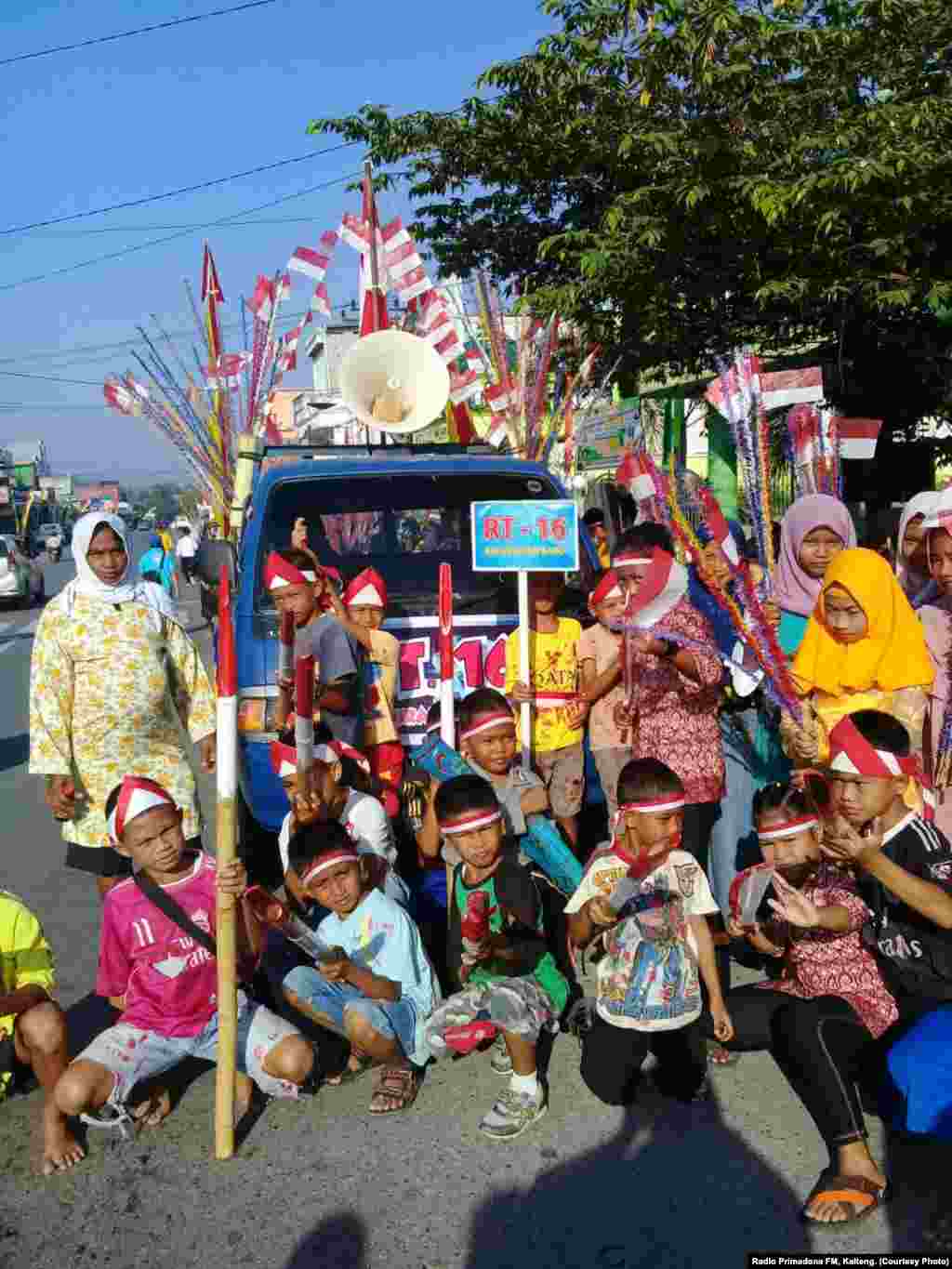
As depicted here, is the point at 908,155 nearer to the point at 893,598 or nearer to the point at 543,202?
the point at 543,202

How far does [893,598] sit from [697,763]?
902 millimetres

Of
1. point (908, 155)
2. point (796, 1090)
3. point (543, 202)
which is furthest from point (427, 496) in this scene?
point (543, 202)

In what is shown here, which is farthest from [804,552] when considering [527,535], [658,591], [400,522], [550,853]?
[400,522]

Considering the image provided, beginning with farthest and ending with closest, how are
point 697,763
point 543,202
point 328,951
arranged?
point 543,202 < point 697,763 < point 328,951

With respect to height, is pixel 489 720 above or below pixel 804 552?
below

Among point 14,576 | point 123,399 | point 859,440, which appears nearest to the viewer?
point 859,440

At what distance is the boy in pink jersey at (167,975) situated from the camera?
3412mm

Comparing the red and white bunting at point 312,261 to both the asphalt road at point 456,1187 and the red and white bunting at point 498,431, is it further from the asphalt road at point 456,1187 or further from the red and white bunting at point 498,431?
the asphalt road at point 456,1187

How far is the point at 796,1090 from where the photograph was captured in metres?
3.09

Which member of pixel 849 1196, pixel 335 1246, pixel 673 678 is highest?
pixel 673 678

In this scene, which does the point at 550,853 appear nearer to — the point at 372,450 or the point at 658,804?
the point at 658,804

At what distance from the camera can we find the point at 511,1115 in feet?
10.9

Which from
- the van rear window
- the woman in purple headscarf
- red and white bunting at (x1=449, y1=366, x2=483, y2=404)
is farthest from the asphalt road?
red and white bunting at (x1=449, y1=366, x2=483, y2=404)

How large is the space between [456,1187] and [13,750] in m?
7.43
